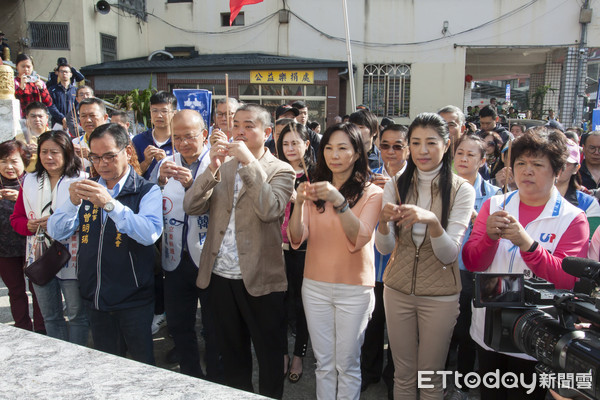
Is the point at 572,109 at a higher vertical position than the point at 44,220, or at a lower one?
higher

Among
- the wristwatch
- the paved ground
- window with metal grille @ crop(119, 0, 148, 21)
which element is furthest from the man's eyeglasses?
window with metal grille @ crop(119, 0, 148, 21)

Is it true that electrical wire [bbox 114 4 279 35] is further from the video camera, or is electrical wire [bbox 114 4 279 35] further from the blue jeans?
the video camera

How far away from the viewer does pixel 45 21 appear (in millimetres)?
13516

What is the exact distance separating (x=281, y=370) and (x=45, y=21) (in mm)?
14870

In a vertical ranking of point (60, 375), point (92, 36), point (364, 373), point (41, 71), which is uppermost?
point (92, 36)

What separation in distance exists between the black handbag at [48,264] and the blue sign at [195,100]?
1.66m

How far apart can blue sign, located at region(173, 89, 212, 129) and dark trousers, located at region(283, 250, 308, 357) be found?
4.87 ft

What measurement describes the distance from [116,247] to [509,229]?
6.89ft

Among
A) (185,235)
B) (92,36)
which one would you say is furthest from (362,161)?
(92,36)

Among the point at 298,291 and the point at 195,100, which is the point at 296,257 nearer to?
the point at 298,291

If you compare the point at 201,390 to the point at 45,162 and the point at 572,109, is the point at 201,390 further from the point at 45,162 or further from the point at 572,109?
the point at 572,109

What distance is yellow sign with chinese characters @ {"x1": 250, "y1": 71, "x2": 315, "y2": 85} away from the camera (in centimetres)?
1383

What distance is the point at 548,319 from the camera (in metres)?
1.53

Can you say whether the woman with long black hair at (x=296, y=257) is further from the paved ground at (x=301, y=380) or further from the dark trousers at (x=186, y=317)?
the dark trousers at (x=186, y=317)
